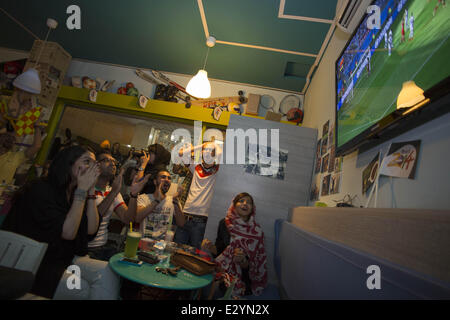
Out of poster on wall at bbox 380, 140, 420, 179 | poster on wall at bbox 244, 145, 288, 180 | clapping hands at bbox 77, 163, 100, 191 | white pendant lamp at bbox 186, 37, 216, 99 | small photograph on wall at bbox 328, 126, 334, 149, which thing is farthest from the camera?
white pendant lamp at bbox 186, 37, 216, 99

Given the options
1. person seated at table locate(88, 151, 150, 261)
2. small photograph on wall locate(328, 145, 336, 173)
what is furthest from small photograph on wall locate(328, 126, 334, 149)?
person seated at table locate(88, 151, 150, 261)

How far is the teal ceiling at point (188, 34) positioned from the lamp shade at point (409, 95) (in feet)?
6.23

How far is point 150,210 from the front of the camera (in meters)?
2.26

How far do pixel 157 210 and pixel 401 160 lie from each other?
6.89ft

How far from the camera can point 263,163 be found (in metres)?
2.72

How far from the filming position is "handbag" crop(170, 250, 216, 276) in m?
1.43

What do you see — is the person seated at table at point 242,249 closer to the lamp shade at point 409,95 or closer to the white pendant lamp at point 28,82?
the lamp shade at point 409,95

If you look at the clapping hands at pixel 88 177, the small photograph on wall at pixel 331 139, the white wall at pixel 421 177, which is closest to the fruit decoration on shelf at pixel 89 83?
the clapping hands at pixel 88 177

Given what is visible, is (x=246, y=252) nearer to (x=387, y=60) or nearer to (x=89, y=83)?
(x=387, y=60)

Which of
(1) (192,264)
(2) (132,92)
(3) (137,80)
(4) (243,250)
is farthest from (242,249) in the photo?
(3) (137,80)

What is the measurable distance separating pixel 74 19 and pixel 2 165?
7.63ft

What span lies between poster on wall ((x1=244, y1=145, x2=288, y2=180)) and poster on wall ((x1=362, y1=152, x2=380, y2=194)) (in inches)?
56.3

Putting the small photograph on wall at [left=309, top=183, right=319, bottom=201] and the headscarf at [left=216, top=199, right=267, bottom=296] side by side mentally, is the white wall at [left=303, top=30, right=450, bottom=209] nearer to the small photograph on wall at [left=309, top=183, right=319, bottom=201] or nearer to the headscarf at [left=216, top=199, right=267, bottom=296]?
the small photograph on wall at [left=309, top=183, right=319, bottom=201]

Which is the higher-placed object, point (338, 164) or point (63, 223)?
point (338, 164)
